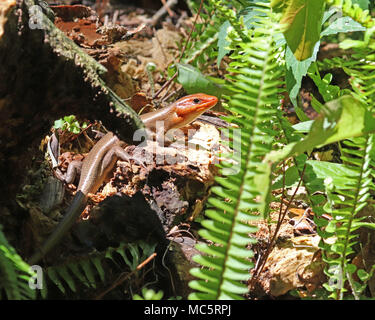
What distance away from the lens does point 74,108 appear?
6.93ft

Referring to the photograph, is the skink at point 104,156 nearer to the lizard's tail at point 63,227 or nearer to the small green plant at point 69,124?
the lizard's tail at point 63,227

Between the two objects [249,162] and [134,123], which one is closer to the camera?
[249,162]

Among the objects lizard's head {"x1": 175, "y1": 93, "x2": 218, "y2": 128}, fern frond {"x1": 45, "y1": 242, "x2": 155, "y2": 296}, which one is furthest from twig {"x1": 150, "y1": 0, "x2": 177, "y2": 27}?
fern frond {"x1": 45, "y1": 242, "x2": 155, "y2": 296}

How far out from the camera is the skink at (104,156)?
2306mm

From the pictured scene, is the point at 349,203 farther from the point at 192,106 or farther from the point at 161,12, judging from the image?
the point at 161,12

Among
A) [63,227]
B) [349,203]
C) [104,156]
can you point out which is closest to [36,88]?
[63,227]

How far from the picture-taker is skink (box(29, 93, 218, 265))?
231cm

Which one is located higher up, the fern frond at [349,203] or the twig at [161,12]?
the twig at [161,12]

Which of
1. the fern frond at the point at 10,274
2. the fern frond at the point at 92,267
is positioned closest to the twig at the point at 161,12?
the fern frond at the point at 92,267

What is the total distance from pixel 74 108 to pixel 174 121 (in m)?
2.38

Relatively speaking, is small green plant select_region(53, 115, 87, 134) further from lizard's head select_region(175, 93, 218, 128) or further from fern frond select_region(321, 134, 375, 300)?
fern frond select_region(321, 134, 375, 300)
